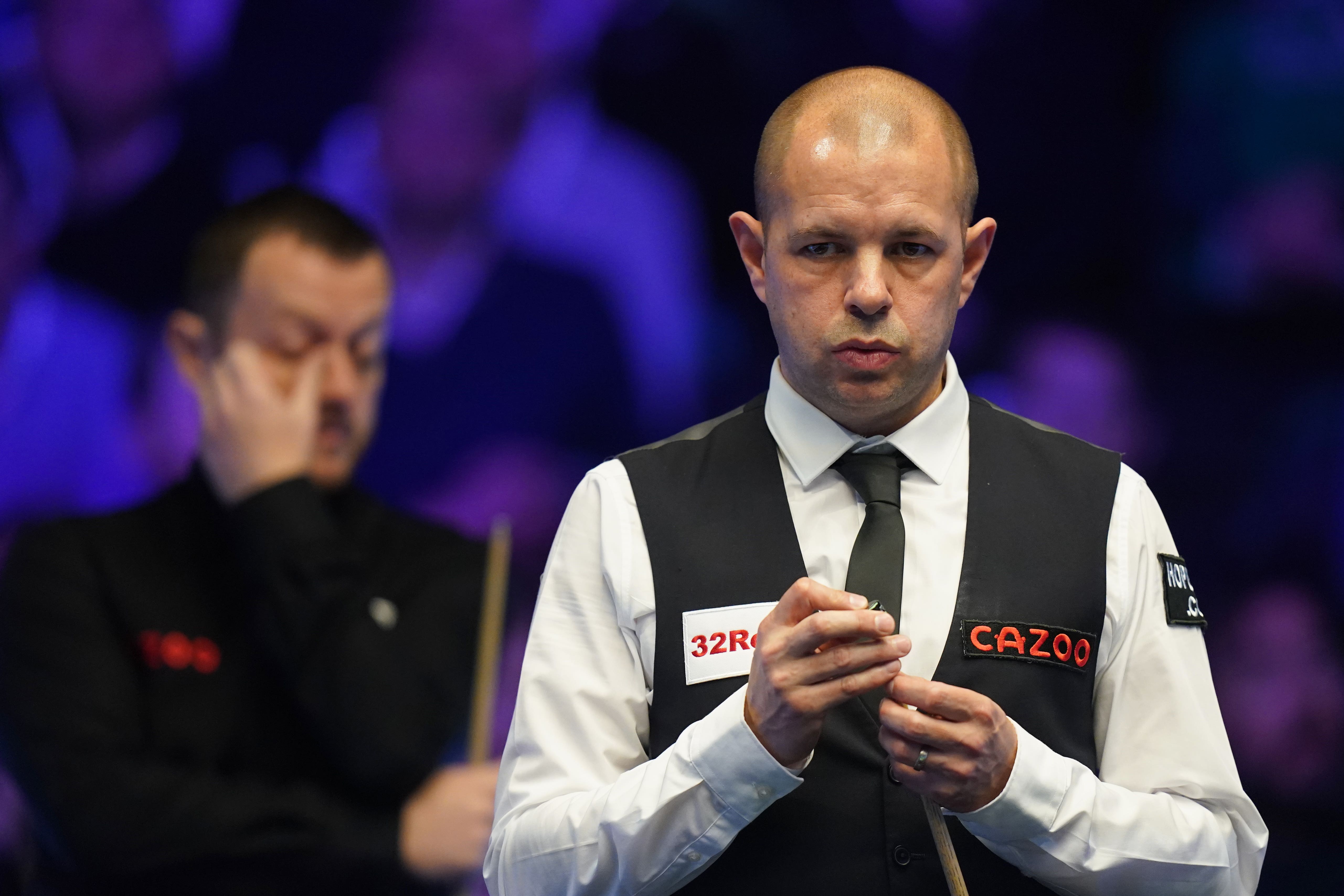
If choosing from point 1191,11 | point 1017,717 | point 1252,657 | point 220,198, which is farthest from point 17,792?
point 1191,11

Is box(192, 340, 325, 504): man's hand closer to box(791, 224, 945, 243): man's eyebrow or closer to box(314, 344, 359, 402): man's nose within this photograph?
box(314, 344, 359, 402): man's nose

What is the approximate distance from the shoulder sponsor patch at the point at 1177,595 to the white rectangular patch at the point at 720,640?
471 mm

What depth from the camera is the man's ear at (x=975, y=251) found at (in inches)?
72.2

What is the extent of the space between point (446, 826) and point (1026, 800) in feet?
4.62

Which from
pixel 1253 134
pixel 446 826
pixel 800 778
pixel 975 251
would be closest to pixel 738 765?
pixel 800 778

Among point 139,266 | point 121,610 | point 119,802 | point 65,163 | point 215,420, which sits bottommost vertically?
point 119,802

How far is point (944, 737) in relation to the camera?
4.78ft

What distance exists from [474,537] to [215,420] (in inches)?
22.4

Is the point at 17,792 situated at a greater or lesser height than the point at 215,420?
lesser

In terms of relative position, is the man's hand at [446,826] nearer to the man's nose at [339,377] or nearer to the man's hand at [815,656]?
the man's nose at [339,377]

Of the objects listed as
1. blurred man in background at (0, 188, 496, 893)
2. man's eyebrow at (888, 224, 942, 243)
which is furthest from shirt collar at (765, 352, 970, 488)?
blurred man in background at (0, 188, 496, 893)

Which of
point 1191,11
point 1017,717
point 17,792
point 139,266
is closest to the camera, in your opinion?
point 1017,717

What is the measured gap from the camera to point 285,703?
2.60 metres

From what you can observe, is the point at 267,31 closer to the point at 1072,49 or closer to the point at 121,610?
the point at 121,610
